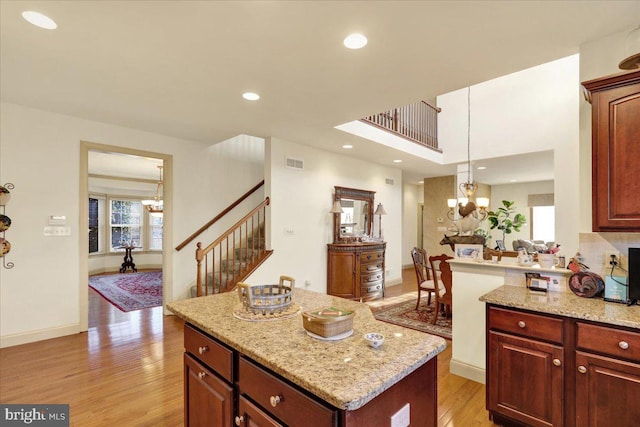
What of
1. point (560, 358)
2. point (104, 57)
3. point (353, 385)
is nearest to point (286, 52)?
point (104, 57)

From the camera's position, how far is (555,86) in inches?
192

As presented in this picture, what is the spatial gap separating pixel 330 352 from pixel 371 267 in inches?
180

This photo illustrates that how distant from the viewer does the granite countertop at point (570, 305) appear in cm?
164

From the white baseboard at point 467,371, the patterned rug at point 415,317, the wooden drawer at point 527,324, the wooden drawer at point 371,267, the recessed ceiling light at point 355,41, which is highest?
the recessed ceiling light at point 355,41

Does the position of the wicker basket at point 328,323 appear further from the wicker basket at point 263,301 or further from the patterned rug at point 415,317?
the patterned rug at point 415,317

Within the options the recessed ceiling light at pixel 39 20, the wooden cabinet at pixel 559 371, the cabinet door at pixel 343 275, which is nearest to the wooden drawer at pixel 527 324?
the wooden cabinet at pixel 559 371

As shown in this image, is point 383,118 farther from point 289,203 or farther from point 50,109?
point 50,109

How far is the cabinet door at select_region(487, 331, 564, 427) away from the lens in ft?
5.99

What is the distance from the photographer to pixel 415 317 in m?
4.50

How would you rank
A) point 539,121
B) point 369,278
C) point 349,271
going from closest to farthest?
point 539,121 < point 349,271 < point 369,278

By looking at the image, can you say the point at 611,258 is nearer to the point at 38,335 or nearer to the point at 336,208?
the point at 336,208

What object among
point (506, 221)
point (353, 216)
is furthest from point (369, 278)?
point (506, 221)

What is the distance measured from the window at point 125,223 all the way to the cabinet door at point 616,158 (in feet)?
33.6

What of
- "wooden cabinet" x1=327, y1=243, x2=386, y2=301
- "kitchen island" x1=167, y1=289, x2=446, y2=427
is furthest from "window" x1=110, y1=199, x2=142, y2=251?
"kitchen island" x1=167, y1=289, x2=446, y2=427
